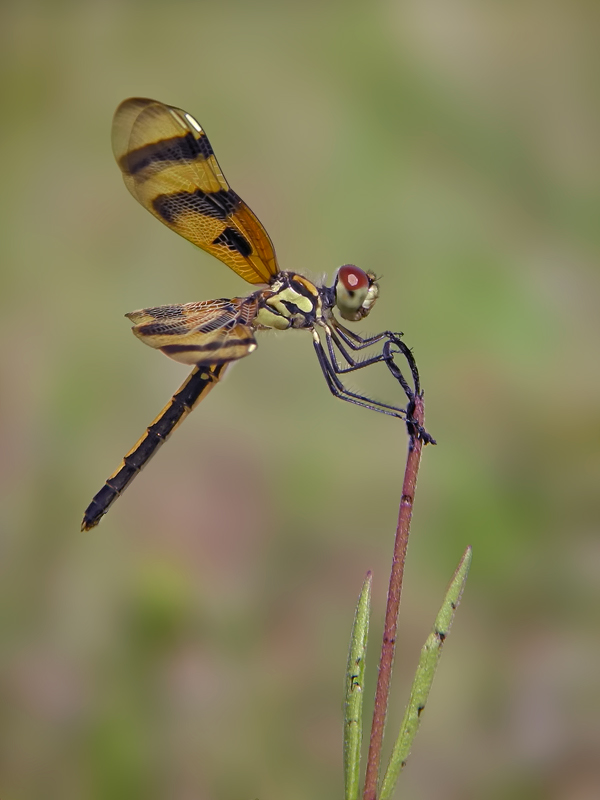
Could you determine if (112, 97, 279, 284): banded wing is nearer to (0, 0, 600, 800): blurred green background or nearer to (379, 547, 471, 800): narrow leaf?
(0, 0, 600, 800): blurred green background

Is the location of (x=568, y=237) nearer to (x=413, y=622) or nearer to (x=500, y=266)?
(x=500, y=266)

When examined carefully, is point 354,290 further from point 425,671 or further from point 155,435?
point 425,671

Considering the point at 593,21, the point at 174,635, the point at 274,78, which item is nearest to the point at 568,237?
the point at 593,21

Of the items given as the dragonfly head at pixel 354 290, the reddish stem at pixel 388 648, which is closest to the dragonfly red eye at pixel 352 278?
the dragonfly head at pixel 354 290

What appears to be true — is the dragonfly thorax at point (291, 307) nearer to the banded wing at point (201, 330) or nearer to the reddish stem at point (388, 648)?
the banded wing at point (201, 330)

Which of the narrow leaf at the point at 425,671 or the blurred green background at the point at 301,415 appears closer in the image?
the narrow leaf at the point at 425,671

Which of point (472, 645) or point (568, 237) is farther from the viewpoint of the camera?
Result: point (568, 237)
